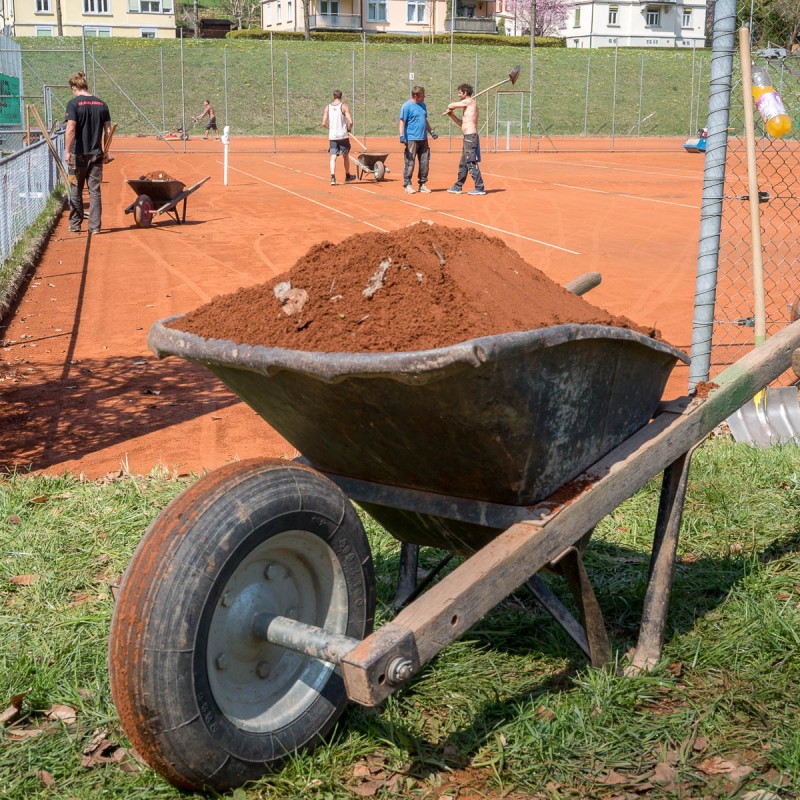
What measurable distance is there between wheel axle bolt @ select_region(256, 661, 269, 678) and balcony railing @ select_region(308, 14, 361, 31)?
74.9 metres

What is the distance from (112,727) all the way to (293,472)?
3.36ft

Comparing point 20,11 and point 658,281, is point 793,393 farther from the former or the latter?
point 20,11

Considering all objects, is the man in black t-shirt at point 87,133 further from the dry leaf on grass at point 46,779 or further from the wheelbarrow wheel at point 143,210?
the dry leaf on grass at point 46,779

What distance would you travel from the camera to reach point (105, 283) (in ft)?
38.2

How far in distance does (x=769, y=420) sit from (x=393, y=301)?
13.0ft

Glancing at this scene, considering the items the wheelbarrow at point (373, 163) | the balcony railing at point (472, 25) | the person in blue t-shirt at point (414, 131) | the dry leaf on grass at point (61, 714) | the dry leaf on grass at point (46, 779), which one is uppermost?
the balcony railing at point (472, 25)

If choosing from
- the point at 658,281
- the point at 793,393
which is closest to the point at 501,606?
the point at 793,393

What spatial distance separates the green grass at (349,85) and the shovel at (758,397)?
122 ft

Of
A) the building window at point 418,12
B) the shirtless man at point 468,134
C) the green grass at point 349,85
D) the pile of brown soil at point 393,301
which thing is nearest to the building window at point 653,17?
the building window at point 418,12

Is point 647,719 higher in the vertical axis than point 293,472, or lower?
lower

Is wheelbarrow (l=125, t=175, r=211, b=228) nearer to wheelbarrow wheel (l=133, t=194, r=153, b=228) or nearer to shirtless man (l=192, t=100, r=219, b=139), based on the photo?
wheelbarrow wheel (l=133, t=194, r=153, b=228)

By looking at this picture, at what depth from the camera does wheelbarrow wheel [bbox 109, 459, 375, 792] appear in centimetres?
234

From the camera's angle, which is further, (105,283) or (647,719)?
(105,283)

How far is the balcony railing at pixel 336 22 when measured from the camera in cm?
7250
